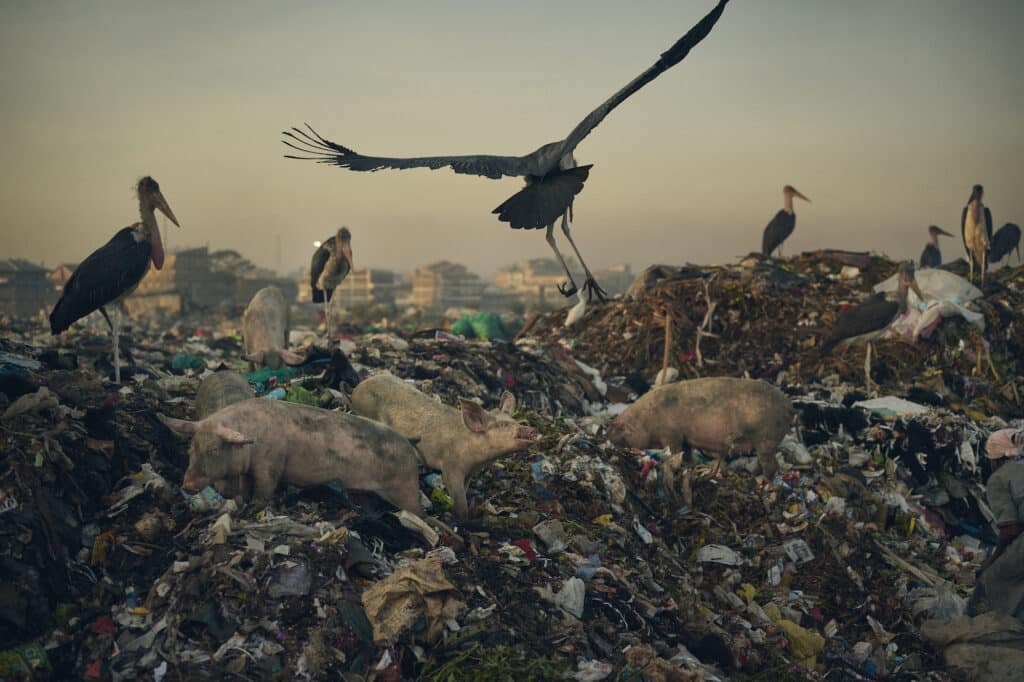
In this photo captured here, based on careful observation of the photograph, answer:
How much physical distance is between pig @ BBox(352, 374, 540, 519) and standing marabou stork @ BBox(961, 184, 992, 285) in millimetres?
12260

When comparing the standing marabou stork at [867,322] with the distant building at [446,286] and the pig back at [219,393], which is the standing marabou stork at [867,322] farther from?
the distant building at [446,286]

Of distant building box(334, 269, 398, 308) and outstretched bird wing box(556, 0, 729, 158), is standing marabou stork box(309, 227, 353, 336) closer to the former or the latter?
outstretched bird wing box(556, 0, 729, 158)

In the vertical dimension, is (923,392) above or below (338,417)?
below

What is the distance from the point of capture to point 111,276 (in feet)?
23.6

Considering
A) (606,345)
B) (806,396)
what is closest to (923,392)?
(806,396)

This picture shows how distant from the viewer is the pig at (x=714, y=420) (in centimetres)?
717

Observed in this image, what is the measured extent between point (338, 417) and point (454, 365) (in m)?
3.84

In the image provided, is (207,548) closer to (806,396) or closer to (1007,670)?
(1007,670)

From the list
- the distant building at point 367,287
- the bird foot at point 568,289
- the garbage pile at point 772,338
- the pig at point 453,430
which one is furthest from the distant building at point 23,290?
the pig at point 453,430

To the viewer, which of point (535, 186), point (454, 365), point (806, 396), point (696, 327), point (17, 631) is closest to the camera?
point (17, 631)

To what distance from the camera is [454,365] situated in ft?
29.3

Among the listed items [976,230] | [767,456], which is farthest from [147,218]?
[976,230]

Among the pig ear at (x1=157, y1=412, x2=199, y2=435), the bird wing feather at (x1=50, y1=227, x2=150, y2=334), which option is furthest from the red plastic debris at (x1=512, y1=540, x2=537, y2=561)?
the bird wing feather at (x1=50, y1=227, x2=150, y2=334)

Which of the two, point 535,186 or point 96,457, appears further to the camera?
point 535,186
